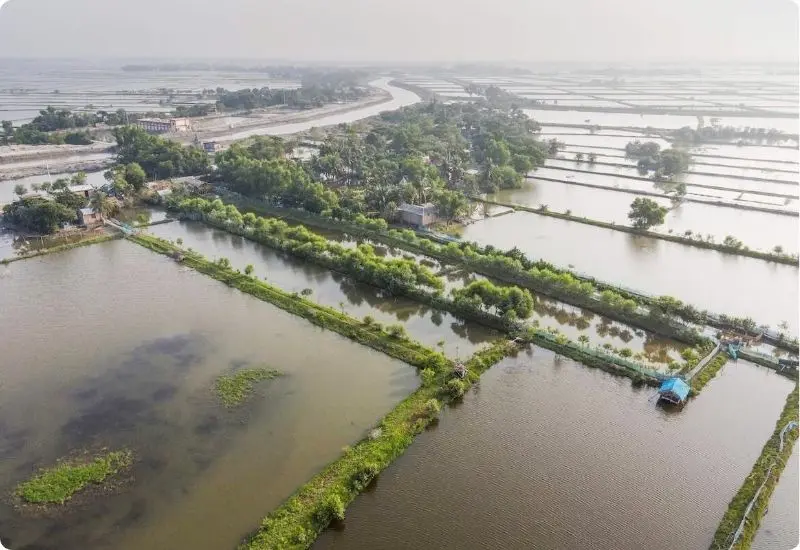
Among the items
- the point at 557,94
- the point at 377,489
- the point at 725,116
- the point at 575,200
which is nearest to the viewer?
the point at 377,489

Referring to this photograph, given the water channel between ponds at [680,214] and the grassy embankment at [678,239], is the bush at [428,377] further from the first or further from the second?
the water channel between ponds at [680,214]

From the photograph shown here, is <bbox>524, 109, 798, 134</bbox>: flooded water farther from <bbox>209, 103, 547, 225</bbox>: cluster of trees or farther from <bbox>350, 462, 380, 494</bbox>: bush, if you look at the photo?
<bbox>350, 462, 380, 494</bbox>: bush

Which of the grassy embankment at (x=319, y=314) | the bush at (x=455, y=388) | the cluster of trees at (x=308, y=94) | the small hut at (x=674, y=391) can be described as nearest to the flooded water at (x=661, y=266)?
the small hut at (x=674, y=391)

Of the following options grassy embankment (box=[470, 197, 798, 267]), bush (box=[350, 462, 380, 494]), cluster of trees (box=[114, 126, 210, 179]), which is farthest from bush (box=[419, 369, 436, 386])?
cluster of trees (box=[114, 126, 210, 179])

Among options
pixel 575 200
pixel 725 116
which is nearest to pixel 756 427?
pixel 575 200

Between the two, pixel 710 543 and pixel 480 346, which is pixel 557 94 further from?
pixel 710 543

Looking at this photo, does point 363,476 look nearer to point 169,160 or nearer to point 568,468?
point 568,468

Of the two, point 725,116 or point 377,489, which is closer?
point 377,489

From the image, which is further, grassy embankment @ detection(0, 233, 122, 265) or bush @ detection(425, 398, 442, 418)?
grassy embankment @ detection(0, 233, 122, 265)
